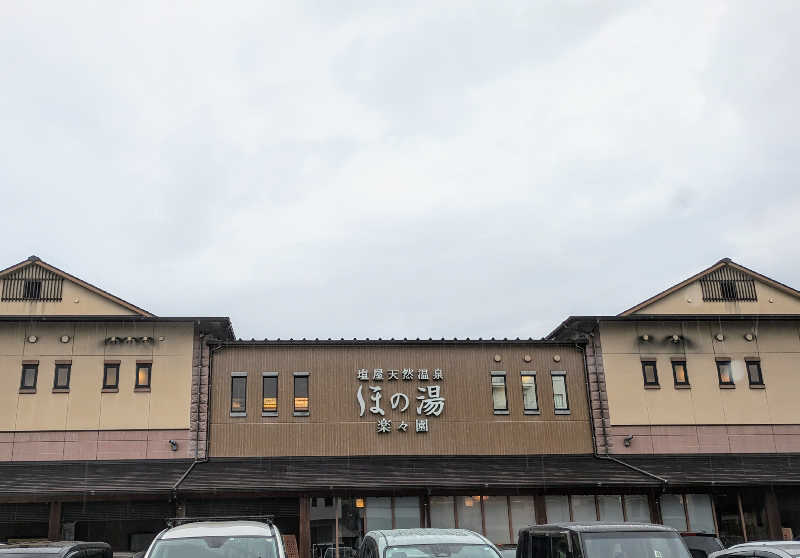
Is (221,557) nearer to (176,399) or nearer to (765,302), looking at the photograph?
(176,399)

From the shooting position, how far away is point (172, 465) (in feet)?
79.8

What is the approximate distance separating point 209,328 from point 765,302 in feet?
69.7

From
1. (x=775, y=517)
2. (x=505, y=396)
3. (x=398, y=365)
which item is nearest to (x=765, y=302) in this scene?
(x=775, y=517)

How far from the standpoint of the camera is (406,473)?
2398 centimetres

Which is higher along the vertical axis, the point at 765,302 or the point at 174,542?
the point at 765,302

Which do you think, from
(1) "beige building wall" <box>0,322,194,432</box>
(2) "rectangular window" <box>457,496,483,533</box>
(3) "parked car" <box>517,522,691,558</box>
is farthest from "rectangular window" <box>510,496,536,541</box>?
(3) "parked car" <box>517,522,691,558</box>

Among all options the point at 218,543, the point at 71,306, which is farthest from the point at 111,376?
the point at 218,543

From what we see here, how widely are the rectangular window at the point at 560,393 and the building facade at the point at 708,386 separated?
98 cm

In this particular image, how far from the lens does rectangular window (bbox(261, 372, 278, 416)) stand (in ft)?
84.0

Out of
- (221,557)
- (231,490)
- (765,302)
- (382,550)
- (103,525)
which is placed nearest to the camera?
(221,557)

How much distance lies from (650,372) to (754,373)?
397cm

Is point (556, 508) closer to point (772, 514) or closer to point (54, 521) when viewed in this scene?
point (772, 514)

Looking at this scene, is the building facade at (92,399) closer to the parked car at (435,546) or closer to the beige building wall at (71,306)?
the beige building wall at (71,306)

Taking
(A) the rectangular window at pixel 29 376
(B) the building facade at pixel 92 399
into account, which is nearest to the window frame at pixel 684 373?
(B) the building facade at pixel 92 399
